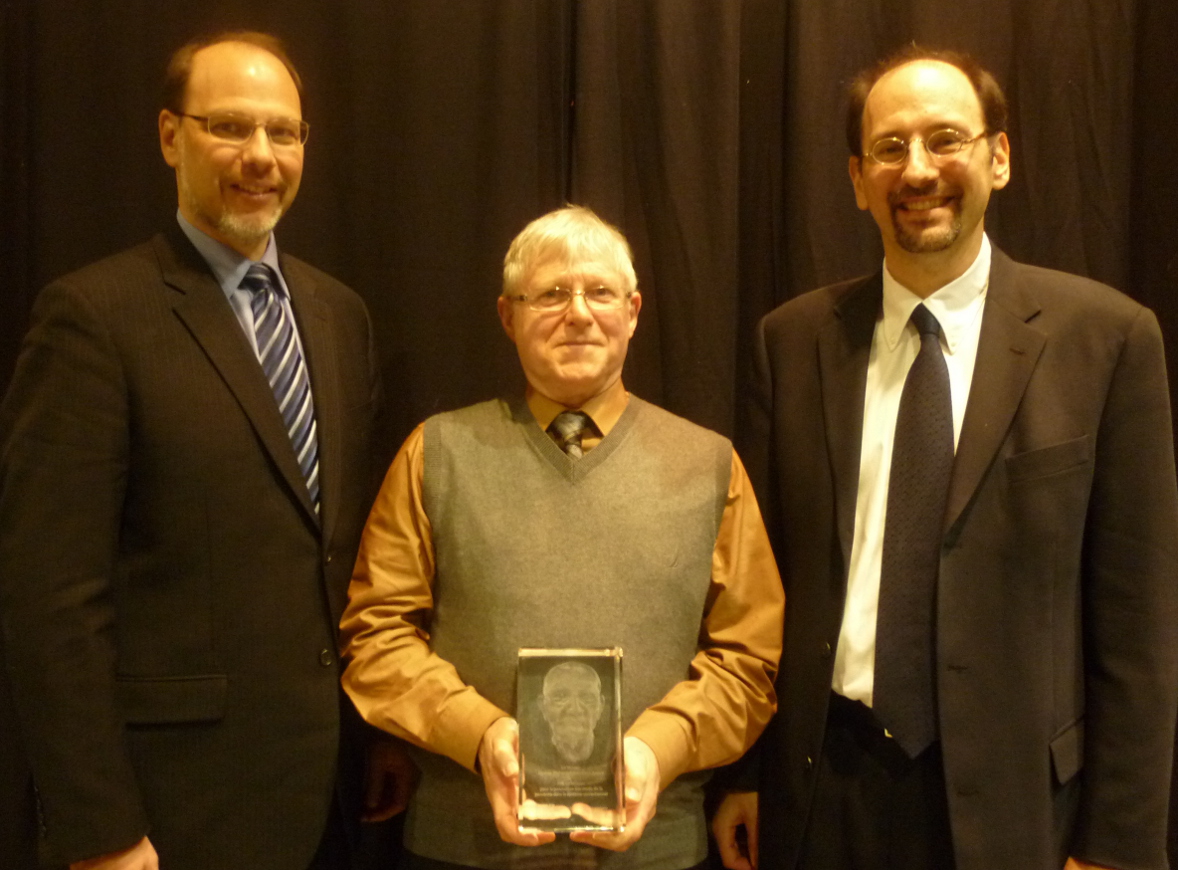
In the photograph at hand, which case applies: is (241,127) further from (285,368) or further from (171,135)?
(285,368)

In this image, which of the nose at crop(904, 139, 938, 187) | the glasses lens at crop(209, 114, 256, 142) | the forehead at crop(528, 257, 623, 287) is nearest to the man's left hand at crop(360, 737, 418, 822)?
the forehead at crop(528, 257, 623, 287)

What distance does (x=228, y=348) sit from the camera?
1.59 meters

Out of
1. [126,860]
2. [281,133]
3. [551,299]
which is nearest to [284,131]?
[281,133]

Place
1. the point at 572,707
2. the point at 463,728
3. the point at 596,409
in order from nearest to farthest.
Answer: the point at 572,707 → the point at 463,728 → the point at 596,409

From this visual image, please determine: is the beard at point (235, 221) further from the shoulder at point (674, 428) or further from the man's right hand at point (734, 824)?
the man's right hand at point (734, 824)

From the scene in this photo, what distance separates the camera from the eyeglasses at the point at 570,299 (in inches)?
65.9

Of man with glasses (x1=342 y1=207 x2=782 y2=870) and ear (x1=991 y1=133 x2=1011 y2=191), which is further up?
ear (x1=991 y1=133 x2=1011 y2=191)

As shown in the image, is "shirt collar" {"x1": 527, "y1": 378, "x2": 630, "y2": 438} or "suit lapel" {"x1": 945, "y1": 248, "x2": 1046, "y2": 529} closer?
"suit lapel" {"x1": 945, "y1": 248, "x2": 1046, "y2": 529}

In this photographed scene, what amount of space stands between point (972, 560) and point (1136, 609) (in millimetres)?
277

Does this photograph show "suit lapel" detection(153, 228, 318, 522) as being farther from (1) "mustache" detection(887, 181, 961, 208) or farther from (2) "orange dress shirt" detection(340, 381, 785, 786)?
(1) "mustache" detection(887, 181, 961, 208)

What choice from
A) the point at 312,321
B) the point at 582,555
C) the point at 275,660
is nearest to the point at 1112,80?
the point at 582,555

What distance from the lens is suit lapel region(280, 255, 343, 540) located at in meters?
1.67

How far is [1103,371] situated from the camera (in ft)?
5.04

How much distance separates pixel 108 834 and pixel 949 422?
4.66 feet
